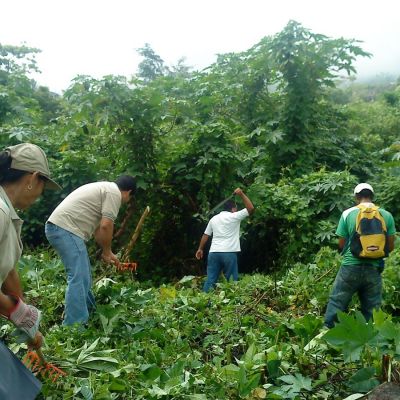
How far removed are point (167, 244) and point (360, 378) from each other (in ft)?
20.3

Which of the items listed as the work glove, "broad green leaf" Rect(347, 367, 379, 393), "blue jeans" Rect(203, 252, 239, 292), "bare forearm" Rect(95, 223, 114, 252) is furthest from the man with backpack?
the work glove

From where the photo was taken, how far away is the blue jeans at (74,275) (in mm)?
4266

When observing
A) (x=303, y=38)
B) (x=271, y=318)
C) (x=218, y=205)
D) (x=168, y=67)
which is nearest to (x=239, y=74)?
(x=303, y=38)

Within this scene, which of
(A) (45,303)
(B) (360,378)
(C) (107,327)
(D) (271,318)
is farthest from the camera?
(A) (45,303)

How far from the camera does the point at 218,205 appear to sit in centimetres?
806

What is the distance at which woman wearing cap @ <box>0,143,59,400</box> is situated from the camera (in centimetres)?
231

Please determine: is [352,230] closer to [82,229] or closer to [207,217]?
[82,229]

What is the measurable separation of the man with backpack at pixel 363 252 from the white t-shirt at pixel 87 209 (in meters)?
2.25

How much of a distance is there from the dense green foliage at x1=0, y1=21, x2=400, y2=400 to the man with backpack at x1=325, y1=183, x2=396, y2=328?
1.13ft

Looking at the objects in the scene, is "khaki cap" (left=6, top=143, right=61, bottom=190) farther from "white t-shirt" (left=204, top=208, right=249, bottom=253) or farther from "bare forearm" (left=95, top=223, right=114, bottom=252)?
"white t-shirt" (left=204, top=208, right=249, bottom=253)

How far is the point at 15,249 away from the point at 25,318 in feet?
1.23

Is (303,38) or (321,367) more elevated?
(303,38)

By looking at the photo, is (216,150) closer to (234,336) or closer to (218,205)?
(218,205)

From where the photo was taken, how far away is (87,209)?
15.3ft
